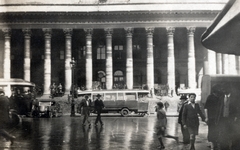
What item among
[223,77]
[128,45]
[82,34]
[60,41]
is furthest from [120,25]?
[223,77]

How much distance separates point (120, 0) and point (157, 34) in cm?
722

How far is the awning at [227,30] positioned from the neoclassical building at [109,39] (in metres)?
38.2

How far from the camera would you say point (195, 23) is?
43344 mm

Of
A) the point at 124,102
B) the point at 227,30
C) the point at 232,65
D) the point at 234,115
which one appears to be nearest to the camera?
the point at 227,30

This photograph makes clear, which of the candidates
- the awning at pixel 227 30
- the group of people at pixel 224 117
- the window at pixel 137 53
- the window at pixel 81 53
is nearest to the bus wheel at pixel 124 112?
the window at pixel 137 53

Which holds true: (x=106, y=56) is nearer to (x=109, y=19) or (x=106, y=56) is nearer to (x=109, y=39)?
(x=109, y=39)

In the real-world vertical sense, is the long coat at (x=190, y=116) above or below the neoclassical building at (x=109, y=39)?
below

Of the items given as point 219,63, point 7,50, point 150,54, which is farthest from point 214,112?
point 219,63

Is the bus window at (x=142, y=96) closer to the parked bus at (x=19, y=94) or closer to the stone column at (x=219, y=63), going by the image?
the parked bus at (x=19, y=94)

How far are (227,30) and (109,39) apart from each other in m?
40.1

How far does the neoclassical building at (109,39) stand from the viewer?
142ft

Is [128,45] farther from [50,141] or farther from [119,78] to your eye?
[50,141]

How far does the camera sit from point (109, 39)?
43.7m

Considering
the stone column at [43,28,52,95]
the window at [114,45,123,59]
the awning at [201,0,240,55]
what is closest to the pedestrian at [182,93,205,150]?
the awning at [201,0,240,55]
